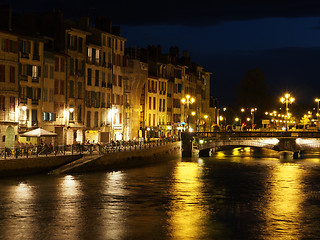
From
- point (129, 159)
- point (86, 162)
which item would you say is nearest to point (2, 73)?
point (86, 162)

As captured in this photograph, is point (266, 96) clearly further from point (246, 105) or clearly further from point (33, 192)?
point (33, 192)

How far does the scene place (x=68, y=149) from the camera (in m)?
66.6

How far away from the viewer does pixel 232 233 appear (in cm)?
3797

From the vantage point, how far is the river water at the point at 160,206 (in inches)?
1487

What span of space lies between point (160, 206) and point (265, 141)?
185ft

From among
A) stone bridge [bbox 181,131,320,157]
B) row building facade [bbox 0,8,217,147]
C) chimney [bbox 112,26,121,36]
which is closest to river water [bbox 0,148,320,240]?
row building facade [bbox 0,8,217,147]

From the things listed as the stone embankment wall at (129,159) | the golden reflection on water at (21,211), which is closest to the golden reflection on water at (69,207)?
the golden reflection on water at (21,211)

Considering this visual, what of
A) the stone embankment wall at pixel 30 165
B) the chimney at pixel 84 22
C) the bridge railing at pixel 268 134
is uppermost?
Answer: the chimney at pixel 84 22

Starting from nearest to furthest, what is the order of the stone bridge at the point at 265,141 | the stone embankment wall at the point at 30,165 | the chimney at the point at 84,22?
the stone embankment wall at the point at 30,165 → the chimney at the point at 84,22 → the stone bridge at the point at 265,141

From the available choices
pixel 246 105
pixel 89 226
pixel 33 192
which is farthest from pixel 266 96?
pixel 89 226

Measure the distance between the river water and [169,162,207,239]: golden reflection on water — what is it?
0.16 feet

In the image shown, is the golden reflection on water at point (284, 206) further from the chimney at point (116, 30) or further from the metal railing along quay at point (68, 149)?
the chimney at point (116, 30)

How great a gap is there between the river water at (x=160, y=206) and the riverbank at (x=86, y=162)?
110 cm

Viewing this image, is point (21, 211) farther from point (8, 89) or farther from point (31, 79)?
point (31, 79)
